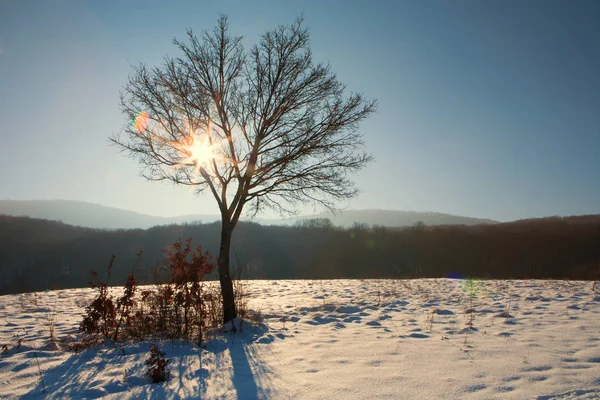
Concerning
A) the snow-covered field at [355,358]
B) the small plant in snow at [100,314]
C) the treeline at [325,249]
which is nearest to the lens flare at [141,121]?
the small plant in snow at [100,314]

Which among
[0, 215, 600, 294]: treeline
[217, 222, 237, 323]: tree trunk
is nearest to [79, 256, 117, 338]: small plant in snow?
[217, 222, 237, 323]: tree trunk

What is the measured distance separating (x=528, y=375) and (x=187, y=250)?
5.60 meters

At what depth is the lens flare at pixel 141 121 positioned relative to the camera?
24.8 ft

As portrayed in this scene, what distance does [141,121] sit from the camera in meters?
7.65

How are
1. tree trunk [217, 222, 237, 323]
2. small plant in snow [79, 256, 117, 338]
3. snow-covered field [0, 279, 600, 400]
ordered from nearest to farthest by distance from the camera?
snow-covered field [0, 279, 600, 400]
small plant in snow [79, 256, 117, 338]
tree trunk [217, 222, 237, 323]

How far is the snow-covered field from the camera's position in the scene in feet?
11.8

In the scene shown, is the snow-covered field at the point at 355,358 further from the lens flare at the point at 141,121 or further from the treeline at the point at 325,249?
the treeline at the point at 325,249

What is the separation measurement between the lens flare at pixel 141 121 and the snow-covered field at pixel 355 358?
451 cm

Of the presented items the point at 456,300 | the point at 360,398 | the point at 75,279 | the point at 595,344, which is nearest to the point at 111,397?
the point at 360,398

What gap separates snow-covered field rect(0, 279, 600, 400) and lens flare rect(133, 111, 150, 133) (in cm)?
451

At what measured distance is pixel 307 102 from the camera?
7.91 m

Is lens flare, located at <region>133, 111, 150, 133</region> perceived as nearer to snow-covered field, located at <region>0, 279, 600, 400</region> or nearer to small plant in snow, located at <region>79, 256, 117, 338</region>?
small plant in snow, located at <region>79, 256, 117, 338</region>

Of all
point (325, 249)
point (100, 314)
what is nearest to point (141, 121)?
point (100, 314)

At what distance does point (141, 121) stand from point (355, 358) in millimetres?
6725
